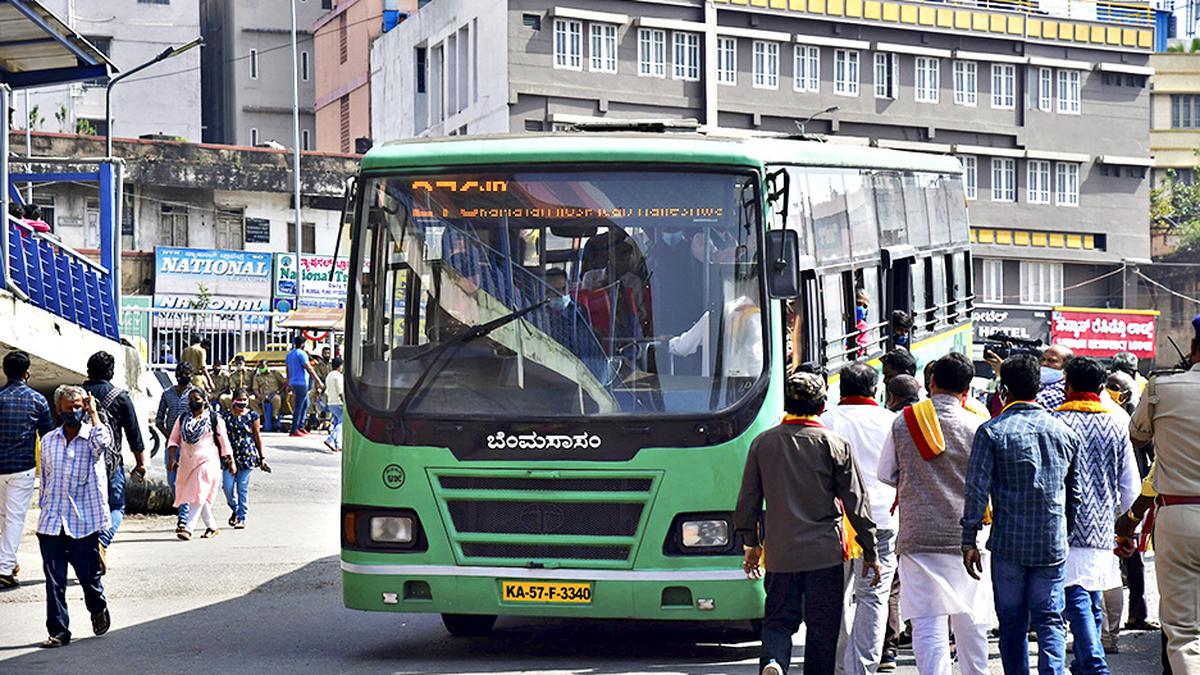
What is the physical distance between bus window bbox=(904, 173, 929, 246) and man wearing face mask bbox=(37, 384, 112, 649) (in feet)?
27.3

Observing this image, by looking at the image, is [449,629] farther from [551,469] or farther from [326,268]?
[326,268]

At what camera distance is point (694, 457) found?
436 inches

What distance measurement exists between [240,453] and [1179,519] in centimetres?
1291

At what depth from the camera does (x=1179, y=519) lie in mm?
9047

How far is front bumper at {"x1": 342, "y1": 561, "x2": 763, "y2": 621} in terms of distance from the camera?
36.2ft

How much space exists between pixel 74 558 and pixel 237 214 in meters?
42.6

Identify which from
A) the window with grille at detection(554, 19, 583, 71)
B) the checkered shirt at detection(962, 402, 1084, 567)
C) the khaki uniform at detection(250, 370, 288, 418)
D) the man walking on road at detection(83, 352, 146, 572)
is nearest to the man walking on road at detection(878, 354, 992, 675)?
the checkered shirt at detection(962, 402, 1084, 567)

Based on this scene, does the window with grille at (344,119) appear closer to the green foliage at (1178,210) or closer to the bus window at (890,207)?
the green foliage at (1178,210)

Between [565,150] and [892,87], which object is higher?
[892,87]

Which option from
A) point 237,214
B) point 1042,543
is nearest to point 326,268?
point 237,214

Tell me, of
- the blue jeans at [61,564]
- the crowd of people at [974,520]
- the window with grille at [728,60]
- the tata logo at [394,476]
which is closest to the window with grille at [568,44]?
the window with grille at [728,60]

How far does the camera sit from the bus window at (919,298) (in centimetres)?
1762

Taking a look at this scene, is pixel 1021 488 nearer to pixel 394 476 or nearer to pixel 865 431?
pixel 865 431

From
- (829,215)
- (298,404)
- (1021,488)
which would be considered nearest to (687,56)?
(298,404)
